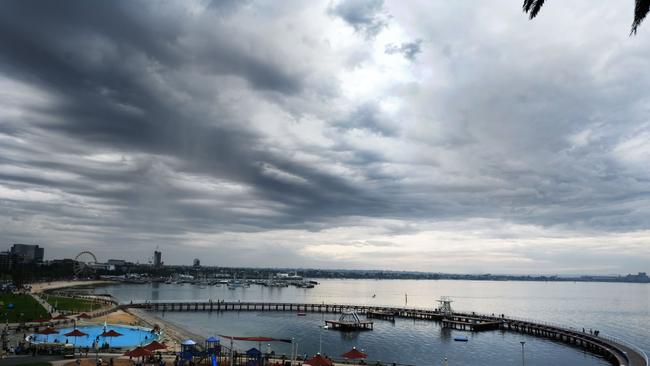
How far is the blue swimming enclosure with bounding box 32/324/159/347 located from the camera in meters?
61.0

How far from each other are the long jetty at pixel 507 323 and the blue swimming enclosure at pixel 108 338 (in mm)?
49497

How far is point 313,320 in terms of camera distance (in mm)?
121000

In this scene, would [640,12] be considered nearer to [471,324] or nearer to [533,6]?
[533,6]

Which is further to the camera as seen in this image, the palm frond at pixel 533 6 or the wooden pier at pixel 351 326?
the wooden pier at pixel 351 326

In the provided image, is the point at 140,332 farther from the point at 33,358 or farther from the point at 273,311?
the point at 273,311

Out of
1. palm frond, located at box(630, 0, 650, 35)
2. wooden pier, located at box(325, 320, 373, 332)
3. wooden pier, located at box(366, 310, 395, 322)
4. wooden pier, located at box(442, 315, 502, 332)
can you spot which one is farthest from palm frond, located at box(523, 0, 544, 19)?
wooden pier, located at box(366, 310, 395, 322)

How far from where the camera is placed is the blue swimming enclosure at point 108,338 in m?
61.0

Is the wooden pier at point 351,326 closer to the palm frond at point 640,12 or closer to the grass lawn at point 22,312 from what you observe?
the grass lawn at point 22,312

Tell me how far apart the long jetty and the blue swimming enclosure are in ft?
162

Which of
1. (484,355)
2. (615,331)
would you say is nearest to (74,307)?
(484,355)

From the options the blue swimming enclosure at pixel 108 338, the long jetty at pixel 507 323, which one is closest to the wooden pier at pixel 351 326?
the long jetty at pixel 507 323

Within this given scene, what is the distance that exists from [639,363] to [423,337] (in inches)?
1722

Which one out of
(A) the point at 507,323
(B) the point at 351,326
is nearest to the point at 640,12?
(B) the point at 351,326

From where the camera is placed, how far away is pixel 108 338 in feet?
220
